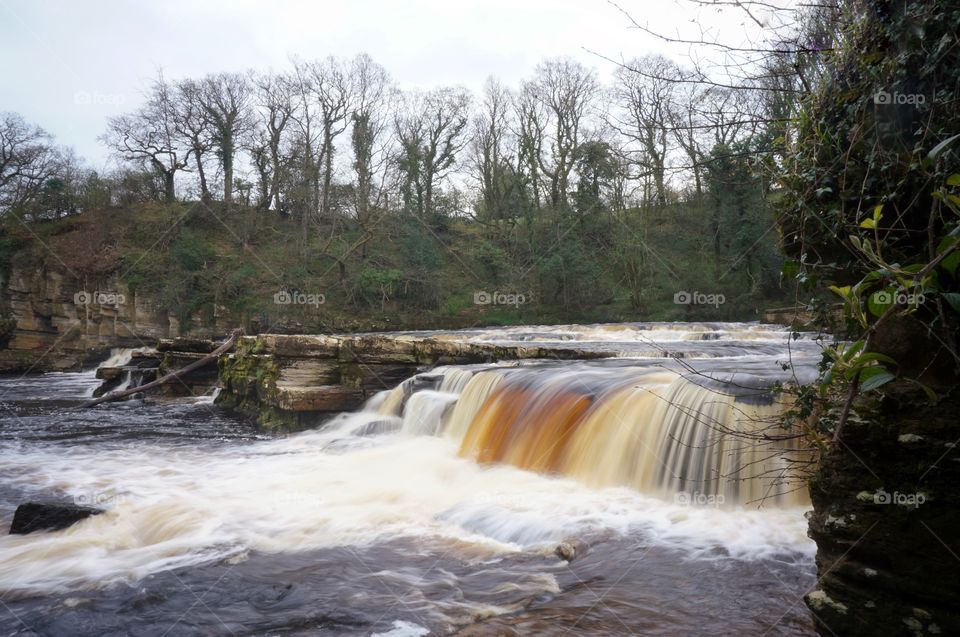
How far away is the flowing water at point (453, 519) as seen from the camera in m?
3.76

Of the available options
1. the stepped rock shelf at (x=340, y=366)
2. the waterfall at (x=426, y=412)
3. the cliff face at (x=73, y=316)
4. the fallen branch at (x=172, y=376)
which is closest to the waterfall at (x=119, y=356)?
the cliff face at (x=73, y=316)

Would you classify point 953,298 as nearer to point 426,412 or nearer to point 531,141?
point 426,412

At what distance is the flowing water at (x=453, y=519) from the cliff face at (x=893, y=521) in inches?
19.3

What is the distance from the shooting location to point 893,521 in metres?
2.58

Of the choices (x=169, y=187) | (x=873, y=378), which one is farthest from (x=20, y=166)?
(x=873, y=378)

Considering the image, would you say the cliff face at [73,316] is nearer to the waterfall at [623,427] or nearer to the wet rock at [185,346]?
the wet rock at [185,346]

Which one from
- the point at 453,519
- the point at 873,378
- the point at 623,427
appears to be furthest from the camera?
the point at 623,427

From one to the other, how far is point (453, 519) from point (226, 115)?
1245 inches

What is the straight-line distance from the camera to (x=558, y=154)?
31.9 m

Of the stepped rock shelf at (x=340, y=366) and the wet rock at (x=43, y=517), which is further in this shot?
the stepped rock shelf at (x=340, y=366)

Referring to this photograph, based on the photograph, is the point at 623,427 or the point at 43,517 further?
the point at 623,427

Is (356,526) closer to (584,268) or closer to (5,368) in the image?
(5,368)

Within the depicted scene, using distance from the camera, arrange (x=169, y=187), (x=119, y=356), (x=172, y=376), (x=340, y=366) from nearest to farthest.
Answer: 1. (x=340, y=366)
2. (x=172, y=376)
3. (x=119, y=356)
4. (x=169, y=187)

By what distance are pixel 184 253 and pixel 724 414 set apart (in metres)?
26.6
